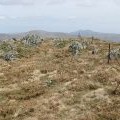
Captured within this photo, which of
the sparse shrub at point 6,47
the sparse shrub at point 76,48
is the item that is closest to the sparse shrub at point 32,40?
the sparse shrub at point 6,47

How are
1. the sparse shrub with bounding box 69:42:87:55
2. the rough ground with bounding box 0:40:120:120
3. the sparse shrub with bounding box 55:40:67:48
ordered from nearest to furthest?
1. the rough ground with bounding box 0:40:120:120
2. the sparse shrub with bounding box 69:42:87:55
3. the sparse shrub with bounding box 55:40:67:48

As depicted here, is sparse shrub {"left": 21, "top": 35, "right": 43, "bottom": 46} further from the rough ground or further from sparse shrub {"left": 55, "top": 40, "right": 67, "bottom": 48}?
the rough ground

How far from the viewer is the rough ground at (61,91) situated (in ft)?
78.9

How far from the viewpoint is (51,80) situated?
33219 millimetres

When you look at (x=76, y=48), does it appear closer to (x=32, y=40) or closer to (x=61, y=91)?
(x=32, y=40)

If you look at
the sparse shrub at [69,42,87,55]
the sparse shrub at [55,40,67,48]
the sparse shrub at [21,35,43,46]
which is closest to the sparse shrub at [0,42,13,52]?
the sparse shrub at [21,35,43,46]

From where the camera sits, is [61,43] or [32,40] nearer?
[61,43]

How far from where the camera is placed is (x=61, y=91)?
29172 millimetres

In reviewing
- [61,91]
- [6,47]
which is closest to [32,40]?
[6,47]

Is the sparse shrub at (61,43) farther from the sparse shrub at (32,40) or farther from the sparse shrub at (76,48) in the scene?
the sparse shrub at (76,48)

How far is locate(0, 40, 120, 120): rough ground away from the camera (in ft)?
78.9

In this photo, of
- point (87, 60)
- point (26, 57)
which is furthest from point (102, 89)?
point (26, 57)

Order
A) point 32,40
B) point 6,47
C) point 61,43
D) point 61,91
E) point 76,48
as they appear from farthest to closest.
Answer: point 32,40 < point 61,43 < point 6,47 < point 76,48 < point 61,91

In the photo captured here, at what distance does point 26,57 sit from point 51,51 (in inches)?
247
